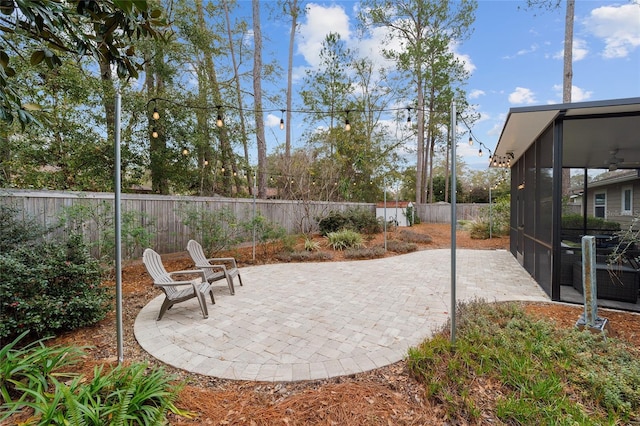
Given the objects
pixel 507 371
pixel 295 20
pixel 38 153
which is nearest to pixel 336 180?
pixel 295 20

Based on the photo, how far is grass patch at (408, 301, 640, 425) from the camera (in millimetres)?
1719

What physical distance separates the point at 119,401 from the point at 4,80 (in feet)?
6.78

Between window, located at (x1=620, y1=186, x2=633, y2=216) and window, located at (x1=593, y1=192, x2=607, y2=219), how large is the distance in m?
1.42

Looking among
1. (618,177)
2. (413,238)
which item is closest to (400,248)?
(413,238)

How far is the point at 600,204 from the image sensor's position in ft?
36.9

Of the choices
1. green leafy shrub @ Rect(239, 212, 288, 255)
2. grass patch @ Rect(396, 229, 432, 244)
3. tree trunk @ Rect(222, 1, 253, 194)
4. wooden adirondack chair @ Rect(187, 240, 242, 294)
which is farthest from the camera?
grass patch @ Rect(396, 229, 432, 244)

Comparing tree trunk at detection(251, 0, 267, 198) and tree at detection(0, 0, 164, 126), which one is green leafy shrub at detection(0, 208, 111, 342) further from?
tree trunk at detection(251, 0, 267, 198)

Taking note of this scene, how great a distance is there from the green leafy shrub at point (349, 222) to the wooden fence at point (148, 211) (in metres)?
0.46

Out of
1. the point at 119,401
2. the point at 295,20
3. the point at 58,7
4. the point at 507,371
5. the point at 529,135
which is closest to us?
the point at 58,7

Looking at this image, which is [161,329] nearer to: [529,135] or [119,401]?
[119,401]

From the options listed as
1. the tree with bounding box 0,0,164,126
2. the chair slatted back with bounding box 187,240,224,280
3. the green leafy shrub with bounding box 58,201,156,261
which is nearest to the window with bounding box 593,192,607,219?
the chair slatted back with bounding box 187,240,224,280

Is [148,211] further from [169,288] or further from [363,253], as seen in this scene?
[363,253]

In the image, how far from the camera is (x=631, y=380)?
192 cm

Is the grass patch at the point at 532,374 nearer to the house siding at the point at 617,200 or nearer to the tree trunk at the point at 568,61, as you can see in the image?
the tree trunk at the point at 568,61
